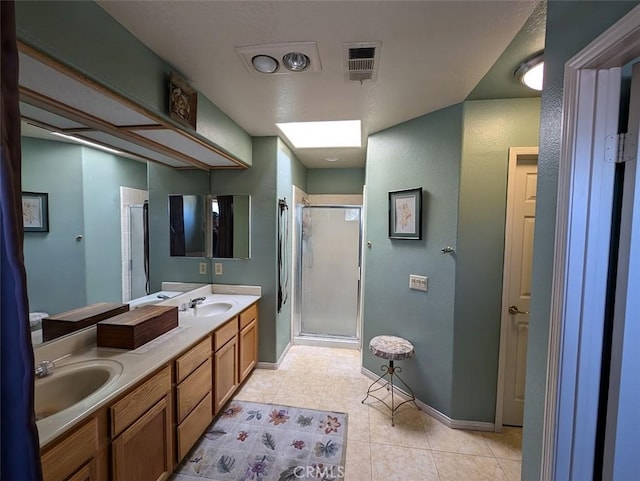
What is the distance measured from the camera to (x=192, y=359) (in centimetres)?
171

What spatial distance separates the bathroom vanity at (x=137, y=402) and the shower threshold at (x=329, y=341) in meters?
1.45

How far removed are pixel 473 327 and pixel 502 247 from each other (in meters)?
0.63

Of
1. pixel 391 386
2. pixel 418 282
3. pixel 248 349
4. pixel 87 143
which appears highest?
pixel 87 143

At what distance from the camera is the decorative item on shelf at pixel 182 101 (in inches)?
59.7

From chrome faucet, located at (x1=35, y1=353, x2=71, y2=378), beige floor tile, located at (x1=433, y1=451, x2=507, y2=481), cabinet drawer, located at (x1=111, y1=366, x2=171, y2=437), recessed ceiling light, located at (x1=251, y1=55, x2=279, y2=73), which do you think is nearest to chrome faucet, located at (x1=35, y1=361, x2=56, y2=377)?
chrome faucet, located at (x1=35, y1=353, x2=71, y2=378)

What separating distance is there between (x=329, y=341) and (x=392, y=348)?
1504 millimetres

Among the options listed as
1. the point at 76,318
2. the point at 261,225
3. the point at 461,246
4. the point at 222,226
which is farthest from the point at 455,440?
the point at 222,226

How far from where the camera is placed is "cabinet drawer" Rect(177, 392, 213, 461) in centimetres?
162

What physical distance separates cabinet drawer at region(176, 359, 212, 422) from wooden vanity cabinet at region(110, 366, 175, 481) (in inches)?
3.0

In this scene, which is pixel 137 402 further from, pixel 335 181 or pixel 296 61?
pixel 335 181

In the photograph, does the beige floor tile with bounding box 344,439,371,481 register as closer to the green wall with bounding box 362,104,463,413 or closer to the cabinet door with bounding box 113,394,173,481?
the green wall with bounding box 362,104,463,413

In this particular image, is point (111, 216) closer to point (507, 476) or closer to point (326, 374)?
point (326, 374)

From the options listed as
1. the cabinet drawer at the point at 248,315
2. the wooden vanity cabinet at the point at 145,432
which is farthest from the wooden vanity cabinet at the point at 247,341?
the wooden vanity cabinet at the point at 145,432

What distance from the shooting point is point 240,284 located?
2877 mm
